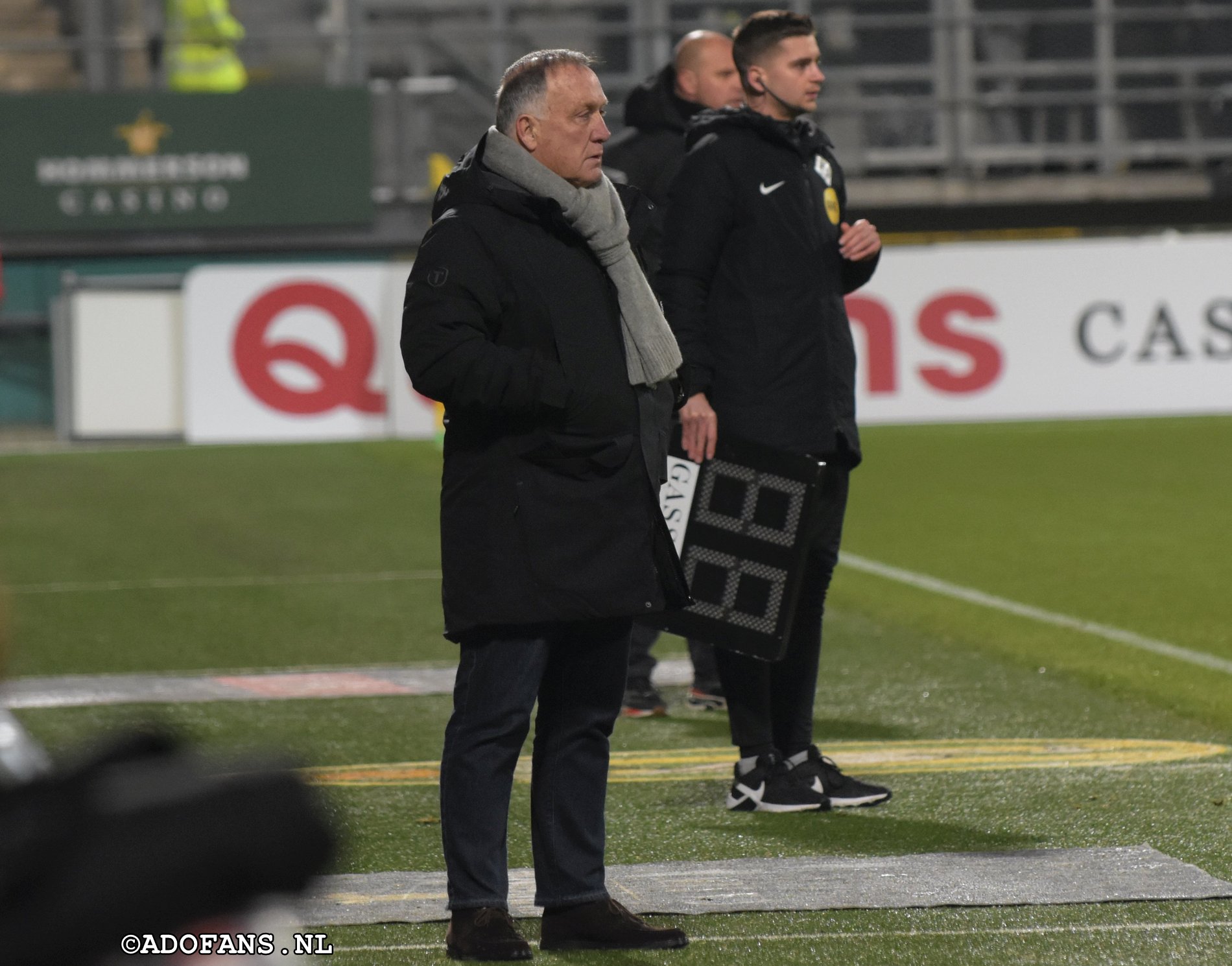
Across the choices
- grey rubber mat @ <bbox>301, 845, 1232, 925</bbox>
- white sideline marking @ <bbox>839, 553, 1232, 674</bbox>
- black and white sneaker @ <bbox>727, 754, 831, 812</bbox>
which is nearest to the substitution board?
black and white sneaker @ <bbox>727, 754, 831, 812</bbox>

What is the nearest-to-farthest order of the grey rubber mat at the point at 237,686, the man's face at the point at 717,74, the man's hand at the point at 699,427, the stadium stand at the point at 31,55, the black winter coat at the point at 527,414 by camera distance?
the black winter coat at the point at 527,414 < the man's hand at the point at 699,427 < the man's face at the point at 717,74 < the grey rubber mat at the point at 237,686 < the stadium stand at the point at 31,55

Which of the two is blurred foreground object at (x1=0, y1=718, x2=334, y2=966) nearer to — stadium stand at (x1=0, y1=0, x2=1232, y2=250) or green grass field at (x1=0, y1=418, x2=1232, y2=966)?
green grass field at (x1=0, y1=418, x2=1232, y2=966)

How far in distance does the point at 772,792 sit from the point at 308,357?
13.4 m

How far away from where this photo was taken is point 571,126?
4.07 meters

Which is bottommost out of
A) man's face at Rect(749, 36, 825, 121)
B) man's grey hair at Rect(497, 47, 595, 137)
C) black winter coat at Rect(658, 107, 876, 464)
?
black winter coat at Rect(658, 107, 876, 464)

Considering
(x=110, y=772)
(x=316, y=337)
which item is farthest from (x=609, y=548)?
(x=316, y=337)

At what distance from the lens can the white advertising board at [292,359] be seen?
722 inches

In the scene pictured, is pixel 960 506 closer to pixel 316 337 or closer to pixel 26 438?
pixel 316 337

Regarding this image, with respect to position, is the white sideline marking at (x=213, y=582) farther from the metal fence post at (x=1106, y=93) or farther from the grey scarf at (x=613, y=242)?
the metal fence post at (x=1106, y=93)

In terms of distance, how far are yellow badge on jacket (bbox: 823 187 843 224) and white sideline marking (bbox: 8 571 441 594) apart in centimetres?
515

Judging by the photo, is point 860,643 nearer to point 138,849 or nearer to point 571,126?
point 571,126

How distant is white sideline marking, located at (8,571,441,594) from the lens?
10.3m

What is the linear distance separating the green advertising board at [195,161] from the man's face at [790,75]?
15.4 meters

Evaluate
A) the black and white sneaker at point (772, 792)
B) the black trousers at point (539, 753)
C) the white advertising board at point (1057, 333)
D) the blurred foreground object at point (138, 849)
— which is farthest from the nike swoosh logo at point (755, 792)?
the white advertising board at point (1057, 333)
